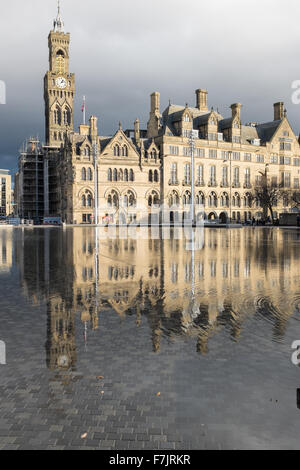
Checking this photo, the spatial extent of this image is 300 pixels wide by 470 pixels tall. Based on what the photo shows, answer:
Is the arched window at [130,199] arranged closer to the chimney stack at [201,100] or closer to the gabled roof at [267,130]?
the chimney stack at [201,100]

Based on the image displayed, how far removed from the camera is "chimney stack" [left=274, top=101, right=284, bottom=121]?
9762cm

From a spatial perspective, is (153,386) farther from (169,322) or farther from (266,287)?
(266,287)

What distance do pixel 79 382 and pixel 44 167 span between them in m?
94.6

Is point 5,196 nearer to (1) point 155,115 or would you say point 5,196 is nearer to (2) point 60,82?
(2) point 60,82

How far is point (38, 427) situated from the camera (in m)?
4.98

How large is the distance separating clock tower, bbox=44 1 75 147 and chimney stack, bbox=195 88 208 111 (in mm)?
31518

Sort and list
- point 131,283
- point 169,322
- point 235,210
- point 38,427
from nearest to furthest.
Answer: point 38,427 < point 169,322 < point 131,283 < point 235,210

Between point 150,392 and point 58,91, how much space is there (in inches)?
4107

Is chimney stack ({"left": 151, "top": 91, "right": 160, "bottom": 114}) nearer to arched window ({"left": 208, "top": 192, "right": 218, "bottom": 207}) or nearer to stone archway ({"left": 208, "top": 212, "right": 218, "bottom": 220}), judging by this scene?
arched window ({"left": 208, "top": 192, "right": 218, "bottom": 207})

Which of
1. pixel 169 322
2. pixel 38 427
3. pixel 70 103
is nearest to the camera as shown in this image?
pixel 38 427

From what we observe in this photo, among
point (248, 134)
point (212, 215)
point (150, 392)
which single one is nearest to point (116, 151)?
point (212, 215)

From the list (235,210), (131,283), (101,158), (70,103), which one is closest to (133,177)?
(101,158)

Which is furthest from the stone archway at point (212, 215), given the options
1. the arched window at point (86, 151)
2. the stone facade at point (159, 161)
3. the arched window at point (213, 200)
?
the arched window at point (86, 151)

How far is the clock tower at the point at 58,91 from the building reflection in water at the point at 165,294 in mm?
83906
